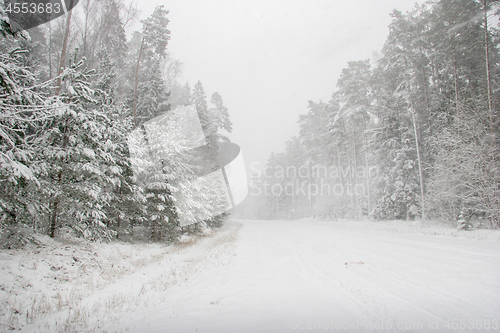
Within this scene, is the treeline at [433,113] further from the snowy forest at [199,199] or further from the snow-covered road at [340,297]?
the snow-covered road at [340,297]

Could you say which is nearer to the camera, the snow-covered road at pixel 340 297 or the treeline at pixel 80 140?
the snow-covered road at pixel 340 297

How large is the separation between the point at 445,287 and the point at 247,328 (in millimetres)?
4300

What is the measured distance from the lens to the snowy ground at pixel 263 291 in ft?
12.6

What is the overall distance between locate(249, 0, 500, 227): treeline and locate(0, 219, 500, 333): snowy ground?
8.14 meters

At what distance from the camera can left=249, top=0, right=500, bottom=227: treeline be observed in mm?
13797

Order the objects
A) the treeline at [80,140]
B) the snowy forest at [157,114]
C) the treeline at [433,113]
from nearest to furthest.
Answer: the treeline at [80,140]
the snowy forest at [157,114]
the treeline at [433,113]

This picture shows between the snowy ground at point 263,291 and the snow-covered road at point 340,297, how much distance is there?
0.02 meters

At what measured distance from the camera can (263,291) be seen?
5.41 metres
